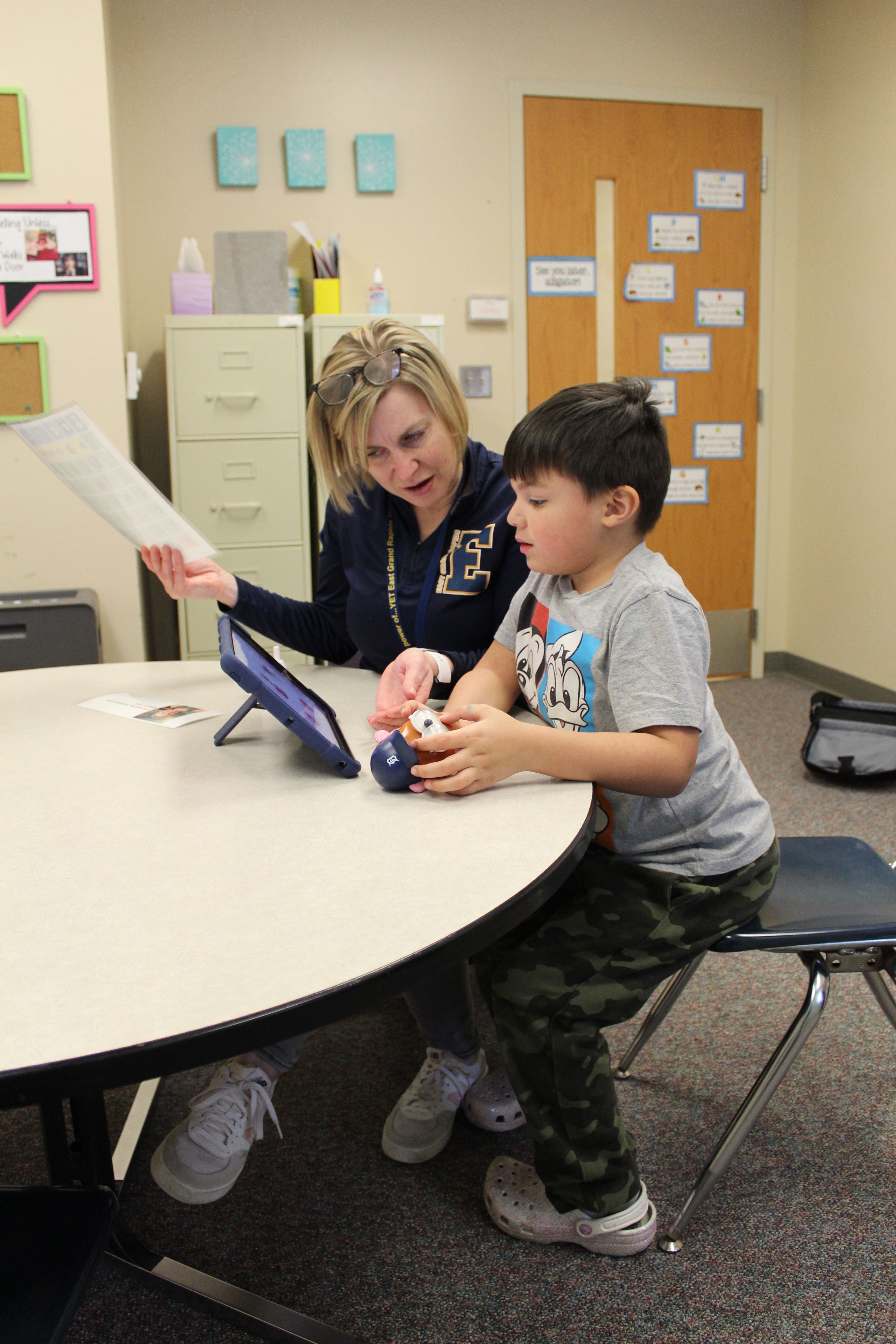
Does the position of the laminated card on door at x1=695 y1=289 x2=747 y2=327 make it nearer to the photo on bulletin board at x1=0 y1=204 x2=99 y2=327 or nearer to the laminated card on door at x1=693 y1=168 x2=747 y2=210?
the laminated card on door at x1=693 y1=168 x2=747 y2=210

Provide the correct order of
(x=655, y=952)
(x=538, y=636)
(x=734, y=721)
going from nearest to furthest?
(x=655, y=952)
(x=538, y=636)
(x=734, y=721)

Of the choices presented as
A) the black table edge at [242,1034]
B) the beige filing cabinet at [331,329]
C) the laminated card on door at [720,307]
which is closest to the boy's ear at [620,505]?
the black table edge at [242,1034]

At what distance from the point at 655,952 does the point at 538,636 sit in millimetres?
392

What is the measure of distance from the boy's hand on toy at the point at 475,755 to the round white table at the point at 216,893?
21 millimetres

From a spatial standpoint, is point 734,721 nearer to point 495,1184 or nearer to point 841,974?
point 841,974

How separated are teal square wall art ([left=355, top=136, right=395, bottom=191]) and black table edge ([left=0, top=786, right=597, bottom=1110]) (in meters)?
3.49

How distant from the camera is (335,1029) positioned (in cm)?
167

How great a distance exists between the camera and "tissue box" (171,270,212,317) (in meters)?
3.21

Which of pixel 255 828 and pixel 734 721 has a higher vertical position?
pixel 255 828

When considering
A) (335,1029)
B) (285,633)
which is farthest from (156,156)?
(335,1029)

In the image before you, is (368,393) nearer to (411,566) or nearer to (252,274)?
(411,566)

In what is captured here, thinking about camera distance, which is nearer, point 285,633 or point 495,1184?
point 495,1184

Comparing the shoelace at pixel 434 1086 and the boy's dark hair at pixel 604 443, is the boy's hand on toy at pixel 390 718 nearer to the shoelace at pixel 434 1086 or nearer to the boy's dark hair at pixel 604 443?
the boy's dark hair at pixel 604 443

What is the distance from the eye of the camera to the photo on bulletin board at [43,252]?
2.80 metres
